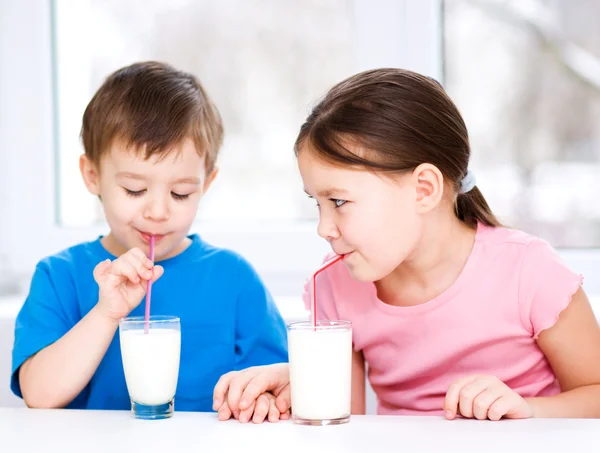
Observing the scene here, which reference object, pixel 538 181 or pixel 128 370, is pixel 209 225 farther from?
pixel 128 370

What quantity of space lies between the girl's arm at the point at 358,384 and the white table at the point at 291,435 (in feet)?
1.29

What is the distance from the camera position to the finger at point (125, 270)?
47.2 inches

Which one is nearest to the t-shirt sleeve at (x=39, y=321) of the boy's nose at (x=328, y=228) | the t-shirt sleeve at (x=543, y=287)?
the boy's nose at (x=328, y=228)

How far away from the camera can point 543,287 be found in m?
1.28

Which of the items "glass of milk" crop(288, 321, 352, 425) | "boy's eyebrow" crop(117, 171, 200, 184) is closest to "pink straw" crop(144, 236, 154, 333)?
"boy's eyebrow" crop(117, 171, 200, 184)

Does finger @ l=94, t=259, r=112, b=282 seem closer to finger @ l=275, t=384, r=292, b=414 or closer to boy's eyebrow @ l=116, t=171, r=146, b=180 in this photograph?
boy's eyebrow @ l=116, t=171, r=146, b=180

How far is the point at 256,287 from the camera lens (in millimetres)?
1507

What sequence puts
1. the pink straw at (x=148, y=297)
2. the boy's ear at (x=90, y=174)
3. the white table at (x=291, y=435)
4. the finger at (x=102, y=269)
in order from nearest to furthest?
the white table at (x=291, y=435) < the pink straw at (x=148, y=297) < the finger at (x=102, y=269) < the boy's ear at (x=90, y=174)

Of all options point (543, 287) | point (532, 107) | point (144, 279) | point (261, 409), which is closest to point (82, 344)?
point (144, 279)

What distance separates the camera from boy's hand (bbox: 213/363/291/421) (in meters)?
1.07

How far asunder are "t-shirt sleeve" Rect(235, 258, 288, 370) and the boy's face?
17 cm

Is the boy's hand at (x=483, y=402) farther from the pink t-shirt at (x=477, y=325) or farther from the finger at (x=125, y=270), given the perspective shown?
the finger at (x=125, y=270)

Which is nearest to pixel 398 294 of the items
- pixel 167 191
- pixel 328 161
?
pixel 328 161

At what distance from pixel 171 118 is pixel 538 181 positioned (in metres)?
1.09
